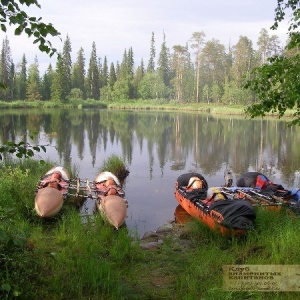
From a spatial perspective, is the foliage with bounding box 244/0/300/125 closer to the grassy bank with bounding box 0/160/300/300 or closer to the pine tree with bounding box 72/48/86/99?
the grassy bank with bounding box 0/160/300/300

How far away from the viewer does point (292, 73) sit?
5184mm

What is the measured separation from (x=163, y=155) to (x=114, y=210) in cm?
1317

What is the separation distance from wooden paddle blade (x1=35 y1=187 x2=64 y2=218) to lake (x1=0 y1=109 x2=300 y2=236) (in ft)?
5.05

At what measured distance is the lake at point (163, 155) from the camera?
11.8m

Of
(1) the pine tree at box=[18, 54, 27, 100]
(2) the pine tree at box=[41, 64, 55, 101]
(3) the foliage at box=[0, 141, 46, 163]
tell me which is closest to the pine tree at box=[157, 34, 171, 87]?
(2) the pine tree at box=[41, 64, 55, 101]

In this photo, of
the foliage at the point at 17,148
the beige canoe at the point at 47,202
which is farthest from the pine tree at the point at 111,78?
the foliage at the point at 17,148

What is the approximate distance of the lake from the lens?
38.7ft

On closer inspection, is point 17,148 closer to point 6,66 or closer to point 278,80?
point 278,80

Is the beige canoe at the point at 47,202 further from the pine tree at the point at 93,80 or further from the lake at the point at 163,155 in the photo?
the pine tree at the point at 93,80

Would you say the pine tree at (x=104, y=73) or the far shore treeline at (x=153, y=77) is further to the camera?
the pine tree at (x=104, y=73)

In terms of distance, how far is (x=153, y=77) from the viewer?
261 feet

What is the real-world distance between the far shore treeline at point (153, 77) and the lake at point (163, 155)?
109ft

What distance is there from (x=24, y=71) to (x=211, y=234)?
231 feet

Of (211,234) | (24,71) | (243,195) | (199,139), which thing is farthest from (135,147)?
(24,71)
